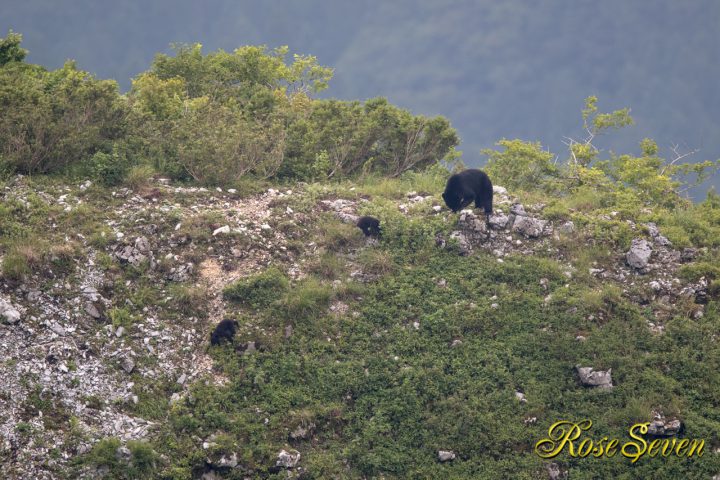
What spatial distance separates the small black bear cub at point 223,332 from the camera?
40.2 ft

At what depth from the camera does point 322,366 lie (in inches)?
485

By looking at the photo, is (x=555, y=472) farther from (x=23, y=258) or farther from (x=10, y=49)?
(x=10, y=49)

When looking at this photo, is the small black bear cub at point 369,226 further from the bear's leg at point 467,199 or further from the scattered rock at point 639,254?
the scattered rock at point 639,254

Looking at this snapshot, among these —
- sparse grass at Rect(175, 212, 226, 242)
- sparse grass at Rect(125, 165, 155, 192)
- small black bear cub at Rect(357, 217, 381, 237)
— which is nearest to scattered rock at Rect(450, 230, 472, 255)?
small black bear cub at Rect(357, 217, 381, 237)

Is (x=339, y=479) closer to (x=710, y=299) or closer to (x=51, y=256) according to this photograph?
(x=51, y=256)

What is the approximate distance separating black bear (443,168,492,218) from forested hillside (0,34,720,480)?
27cm

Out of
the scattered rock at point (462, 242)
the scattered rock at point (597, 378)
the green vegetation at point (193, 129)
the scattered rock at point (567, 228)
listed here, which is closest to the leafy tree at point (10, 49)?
the green vegetation at point (193, 129)

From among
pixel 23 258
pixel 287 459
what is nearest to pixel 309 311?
pixel 287 459

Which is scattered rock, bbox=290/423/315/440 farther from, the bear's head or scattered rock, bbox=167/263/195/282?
the bear's head

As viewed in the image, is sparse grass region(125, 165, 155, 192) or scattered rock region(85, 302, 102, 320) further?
sparse grass region(125, 165, 155, 192)

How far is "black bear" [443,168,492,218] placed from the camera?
591 inches

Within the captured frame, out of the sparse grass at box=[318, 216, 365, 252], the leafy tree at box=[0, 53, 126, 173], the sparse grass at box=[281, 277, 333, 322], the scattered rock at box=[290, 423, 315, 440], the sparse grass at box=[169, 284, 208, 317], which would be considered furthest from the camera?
the leafy tree at box=[0, 53, 126, 173]

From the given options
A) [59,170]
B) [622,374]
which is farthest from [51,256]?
[622,374]

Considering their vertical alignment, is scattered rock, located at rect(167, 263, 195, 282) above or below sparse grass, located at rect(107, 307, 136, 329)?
above
